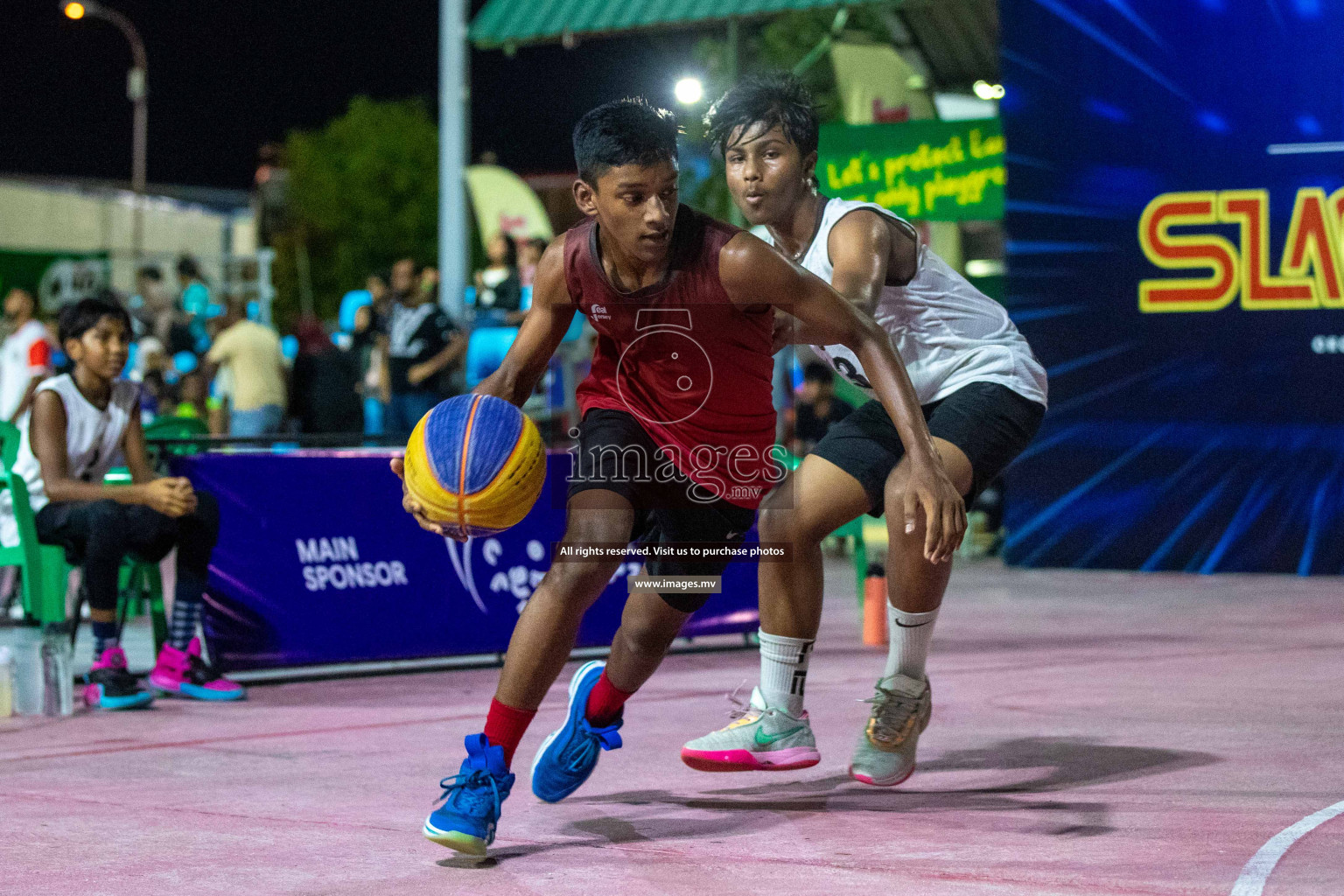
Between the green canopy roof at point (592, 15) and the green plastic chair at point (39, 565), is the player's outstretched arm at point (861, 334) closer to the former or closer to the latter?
the green plastic chair at point (39, 565)

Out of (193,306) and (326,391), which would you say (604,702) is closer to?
(326,391)

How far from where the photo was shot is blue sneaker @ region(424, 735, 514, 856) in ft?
12.9

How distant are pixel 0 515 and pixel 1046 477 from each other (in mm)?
7901

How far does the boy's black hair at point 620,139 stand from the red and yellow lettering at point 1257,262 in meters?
8.53

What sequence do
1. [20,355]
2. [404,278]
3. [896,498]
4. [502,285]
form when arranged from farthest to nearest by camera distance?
1. [404,278]
2. [20,355]
3. [502,285]
4. [896,498]

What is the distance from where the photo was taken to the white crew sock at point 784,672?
494cm

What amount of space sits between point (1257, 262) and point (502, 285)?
540cm

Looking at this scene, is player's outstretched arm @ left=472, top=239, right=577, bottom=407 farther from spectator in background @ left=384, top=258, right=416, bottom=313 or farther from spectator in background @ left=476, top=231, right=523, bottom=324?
spectator in background @ left=384, top=258, right=416, bottom=313

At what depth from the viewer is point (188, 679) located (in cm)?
704

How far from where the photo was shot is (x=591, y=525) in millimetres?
4230

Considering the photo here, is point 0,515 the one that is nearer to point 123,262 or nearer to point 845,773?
point 845,773

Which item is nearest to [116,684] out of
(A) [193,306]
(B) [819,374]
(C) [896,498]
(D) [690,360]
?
(D) [690,360]

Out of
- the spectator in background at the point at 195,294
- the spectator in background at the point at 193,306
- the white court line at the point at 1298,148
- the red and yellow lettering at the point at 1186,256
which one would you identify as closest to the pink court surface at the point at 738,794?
the red and yellow lettering at the point at 1186,256

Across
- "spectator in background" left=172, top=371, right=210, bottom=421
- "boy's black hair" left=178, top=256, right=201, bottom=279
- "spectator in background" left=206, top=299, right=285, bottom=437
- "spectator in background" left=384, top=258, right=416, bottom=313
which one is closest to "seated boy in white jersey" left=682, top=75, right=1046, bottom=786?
"spectator in background" left=384, top=258, right=416, bottom=313
